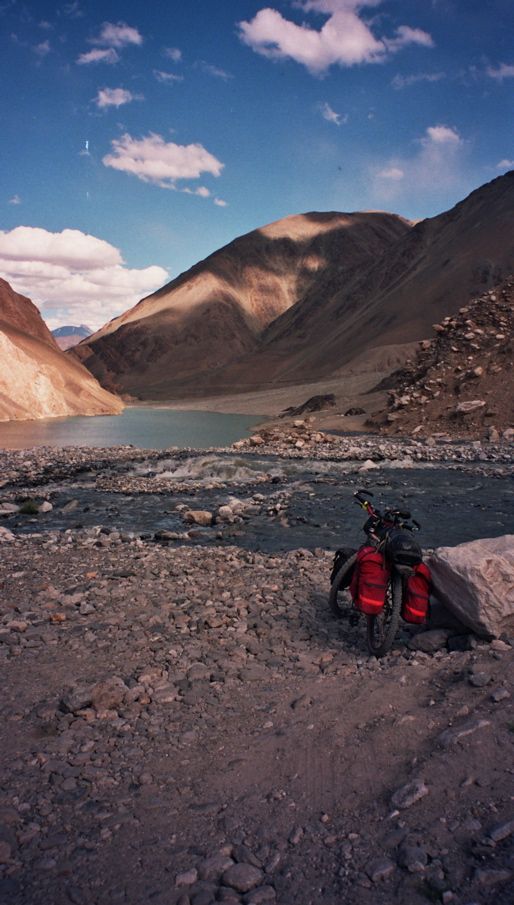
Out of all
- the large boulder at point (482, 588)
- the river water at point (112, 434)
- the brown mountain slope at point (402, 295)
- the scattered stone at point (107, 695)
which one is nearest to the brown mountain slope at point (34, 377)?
the river water at point (112, 434)

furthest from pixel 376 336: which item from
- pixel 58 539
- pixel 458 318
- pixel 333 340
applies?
pixel 58 539

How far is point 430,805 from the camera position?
10.5ft

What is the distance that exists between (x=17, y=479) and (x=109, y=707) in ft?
55.6

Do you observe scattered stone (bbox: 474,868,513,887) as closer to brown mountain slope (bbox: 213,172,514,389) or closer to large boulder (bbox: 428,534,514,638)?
large boulder (bbox: 428,534,514,638)

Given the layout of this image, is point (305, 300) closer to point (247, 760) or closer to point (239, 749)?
point (239, 749)

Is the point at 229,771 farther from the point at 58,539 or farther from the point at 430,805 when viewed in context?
the point at 58,539

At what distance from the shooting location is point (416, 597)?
542 centimetres

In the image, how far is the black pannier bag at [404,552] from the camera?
17.7 ft

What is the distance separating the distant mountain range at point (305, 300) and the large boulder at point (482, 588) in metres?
63.0

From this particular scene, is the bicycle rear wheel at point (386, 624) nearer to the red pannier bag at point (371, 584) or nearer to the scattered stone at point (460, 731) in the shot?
the red pannier bag at point (371, 584)

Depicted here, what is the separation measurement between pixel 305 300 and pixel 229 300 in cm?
2212

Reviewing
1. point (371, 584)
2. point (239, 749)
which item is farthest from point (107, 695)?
point (371, 584)

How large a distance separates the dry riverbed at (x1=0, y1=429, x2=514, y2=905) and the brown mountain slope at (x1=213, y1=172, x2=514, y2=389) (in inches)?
2517

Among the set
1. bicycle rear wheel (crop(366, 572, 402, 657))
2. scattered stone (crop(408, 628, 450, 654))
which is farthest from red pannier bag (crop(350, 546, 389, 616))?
scattered stone (crop(408, 628, 450, 654))
